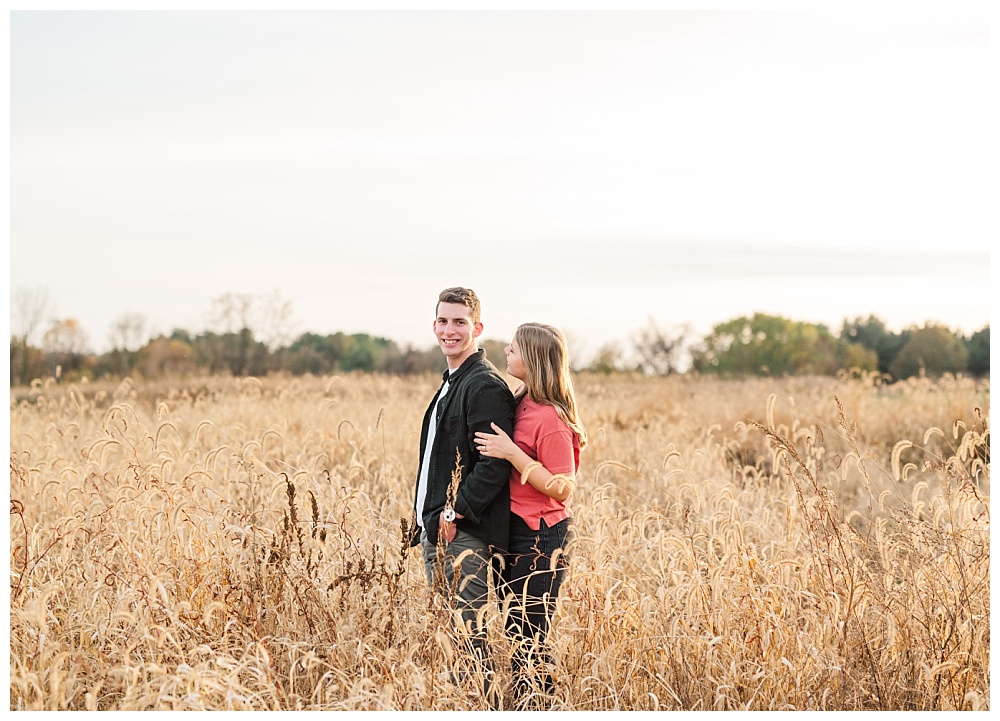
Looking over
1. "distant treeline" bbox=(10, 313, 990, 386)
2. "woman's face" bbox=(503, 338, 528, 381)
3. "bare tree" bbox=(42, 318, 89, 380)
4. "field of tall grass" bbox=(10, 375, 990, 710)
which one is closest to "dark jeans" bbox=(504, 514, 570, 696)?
"field of tall grass" bbox=(10, 375, 990, 710)

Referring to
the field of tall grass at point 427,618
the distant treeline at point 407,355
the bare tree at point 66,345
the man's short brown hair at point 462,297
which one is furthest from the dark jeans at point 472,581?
the bare tree at point 66,345

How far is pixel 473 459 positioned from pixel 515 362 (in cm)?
43

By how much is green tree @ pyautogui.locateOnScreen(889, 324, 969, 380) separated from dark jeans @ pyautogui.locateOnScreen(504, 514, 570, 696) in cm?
1877

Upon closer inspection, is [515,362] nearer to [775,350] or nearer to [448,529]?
[448,529]

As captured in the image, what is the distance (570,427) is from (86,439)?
5292 millimetres

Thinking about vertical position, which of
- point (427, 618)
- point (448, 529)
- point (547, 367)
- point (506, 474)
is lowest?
point (427, 618)

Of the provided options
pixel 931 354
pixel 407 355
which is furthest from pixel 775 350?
pixel 407 355

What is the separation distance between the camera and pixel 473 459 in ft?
12.0

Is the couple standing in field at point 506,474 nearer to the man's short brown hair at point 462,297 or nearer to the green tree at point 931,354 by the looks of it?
the man's short brown hair at point 462,297

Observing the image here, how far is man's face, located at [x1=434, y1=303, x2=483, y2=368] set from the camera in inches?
144

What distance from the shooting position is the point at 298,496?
5266mm

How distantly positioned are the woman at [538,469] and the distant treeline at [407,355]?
39.6 feet
